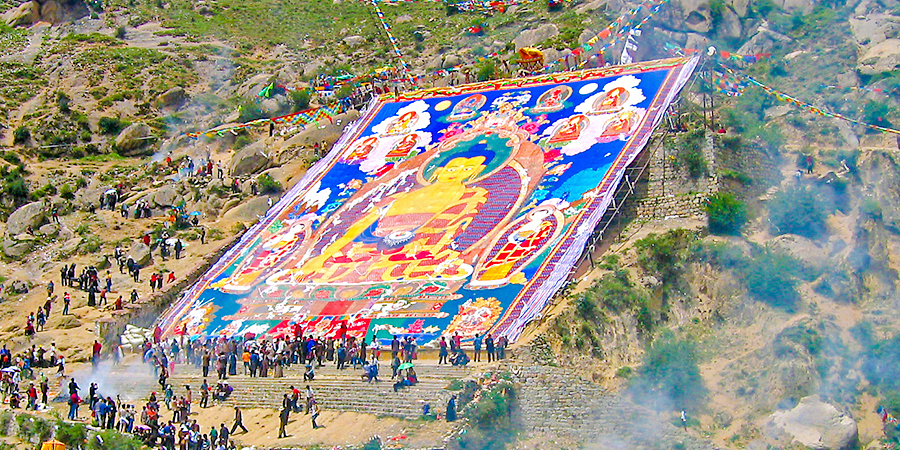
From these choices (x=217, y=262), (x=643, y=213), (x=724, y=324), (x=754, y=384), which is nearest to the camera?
(x=754, y=384)

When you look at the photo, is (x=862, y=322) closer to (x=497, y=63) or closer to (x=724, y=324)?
(x=724, y=324)

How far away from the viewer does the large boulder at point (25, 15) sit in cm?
7275

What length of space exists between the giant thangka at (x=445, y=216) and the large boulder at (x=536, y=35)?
791cm

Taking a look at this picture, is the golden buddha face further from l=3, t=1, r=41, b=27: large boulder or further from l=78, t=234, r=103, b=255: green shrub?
l=3, t=1, r=41, b=27: large boulder

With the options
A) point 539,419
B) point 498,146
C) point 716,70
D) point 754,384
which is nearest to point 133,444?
point 539,419

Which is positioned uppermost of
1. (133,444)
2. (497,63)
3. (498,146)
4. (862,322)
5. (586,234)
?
(497,63)

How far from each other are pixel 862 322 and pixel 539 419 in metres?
9.68

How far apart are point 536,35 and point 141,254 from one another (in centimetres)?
1979

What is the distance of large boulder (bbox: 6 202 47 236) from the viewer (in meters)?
47.0

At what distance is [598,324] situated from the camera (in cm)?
3281

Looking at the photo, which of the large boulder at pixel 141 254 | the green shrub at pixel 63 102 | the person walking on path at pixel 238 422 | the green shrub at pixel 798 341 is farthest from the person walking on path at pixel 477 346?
the green shrub at pixel 63 102

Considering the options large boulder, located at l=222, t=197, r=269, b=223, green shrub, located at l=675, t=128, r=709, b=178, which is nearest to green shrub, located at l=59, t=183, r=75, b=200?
large boulder, located at l=222, t=197, r=269, b=223

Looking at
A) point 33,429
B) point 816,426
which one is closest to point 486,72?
point 816,426

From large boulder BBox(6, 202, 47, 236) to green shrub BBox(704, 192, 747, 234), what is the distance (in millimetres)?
25051
